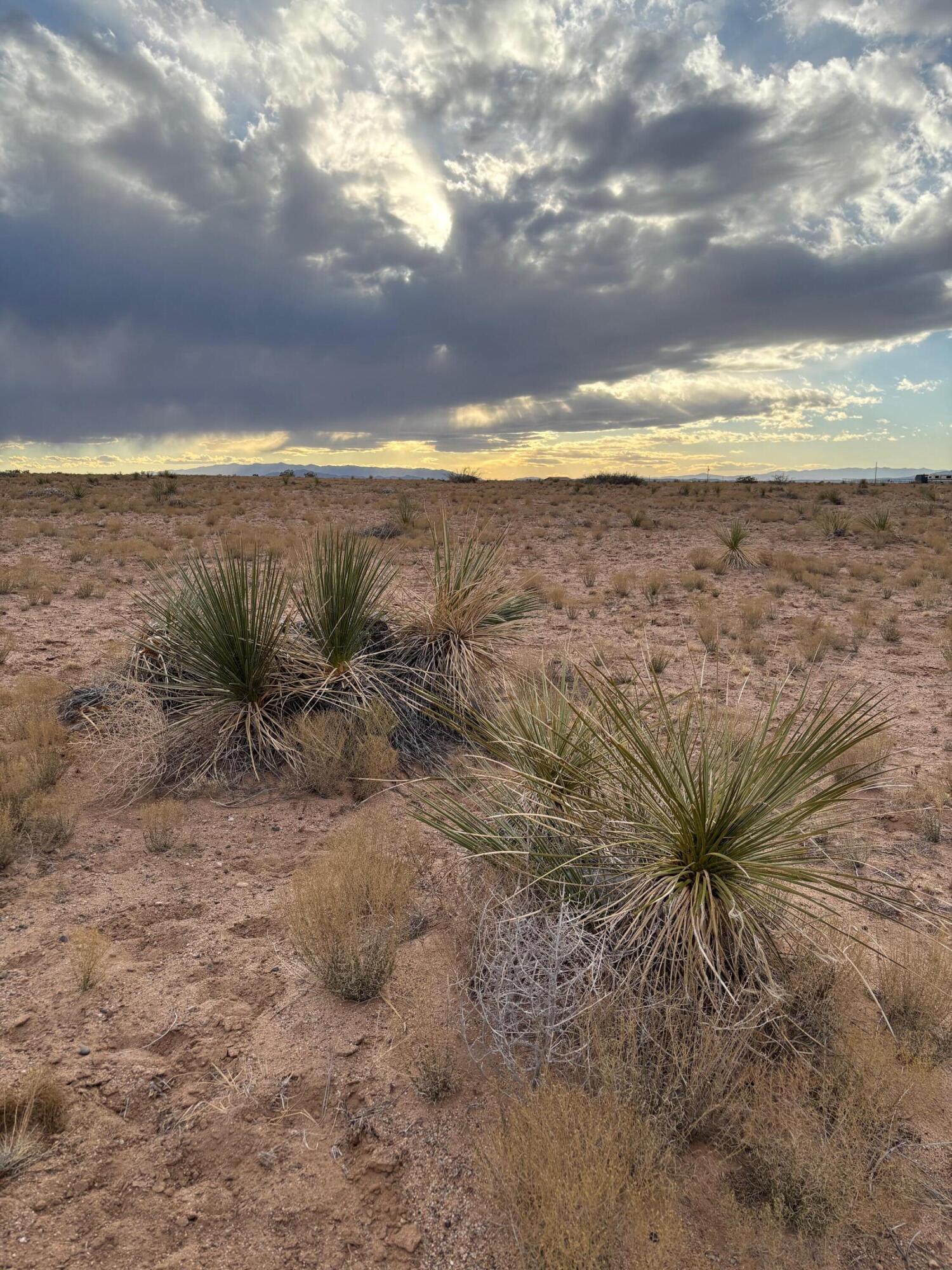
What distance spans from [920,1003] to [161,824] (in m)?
3.81

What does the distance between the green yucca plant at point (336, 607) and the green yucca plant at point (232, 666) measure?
26 cm

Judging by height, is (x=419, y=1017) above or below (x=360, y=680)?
below

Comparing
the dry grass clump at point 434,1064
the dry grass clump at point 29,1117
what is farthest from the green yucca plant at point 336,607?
the dry grass clump at point 29,1117

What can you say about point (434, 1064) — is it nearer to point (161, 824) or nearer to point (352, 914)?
point (352, 914)

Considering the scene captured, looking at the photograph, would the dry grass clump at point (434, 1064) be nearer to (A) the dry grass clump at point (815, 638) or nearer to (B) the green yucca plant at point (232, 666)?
(B) the green yucca plant at point (232, 666)

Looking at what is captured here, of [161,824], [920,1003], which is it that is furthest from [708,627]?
[161,824]

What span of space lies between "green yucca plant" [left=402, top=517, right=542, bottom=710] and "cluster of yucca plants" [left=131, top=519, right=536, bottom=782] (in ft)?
0.03

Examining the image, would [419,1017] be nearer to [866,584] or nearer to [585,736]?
[585,736]

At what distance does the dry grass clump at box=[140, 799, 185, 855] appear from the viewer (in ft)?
13.4

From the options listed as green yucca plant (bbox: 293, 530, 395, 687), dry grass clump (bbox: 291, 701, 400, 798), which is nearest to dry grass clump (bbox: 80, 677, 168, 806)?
dry grass clump (bbox: 291, 701, 400, 798)

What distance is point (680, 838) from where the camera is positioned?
255cm

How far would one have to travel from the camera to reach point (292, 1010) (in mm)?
2869

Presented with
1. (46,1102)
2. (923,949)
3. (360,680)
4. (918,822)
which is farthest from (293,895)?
(918,822)

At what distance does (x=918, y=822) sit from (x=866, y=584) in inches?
389
